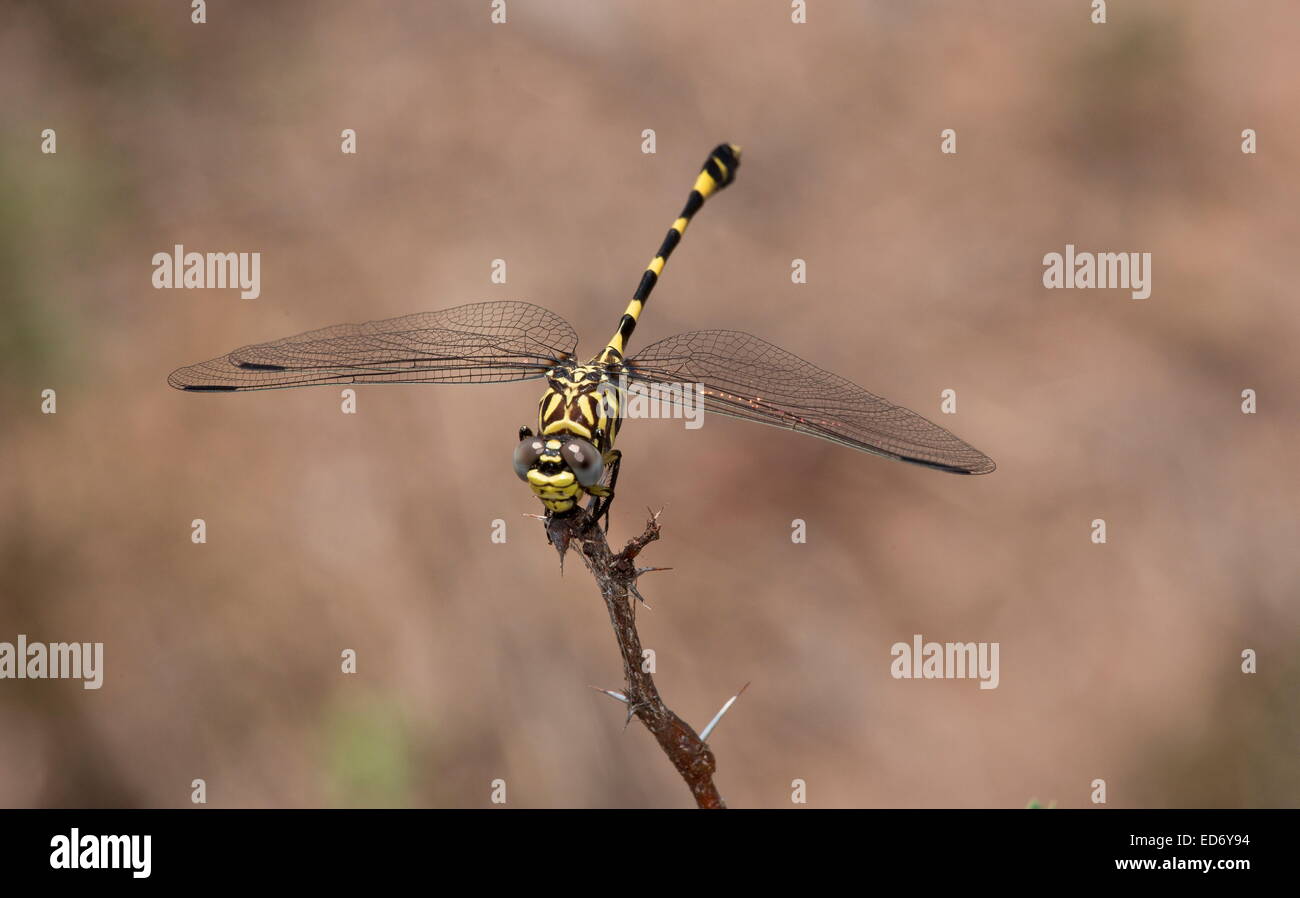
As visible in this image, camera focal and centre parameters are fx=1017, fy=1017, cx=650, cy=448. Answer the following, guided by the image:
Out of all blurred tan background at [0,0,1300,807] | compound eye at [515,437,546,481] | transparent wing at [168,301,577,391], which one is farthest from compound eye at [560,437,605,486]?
blurred tan background at [0,0,1300,807]

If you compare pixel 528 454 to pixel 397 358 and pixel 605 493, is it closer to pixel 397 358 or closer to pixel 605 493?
pixel 605 493

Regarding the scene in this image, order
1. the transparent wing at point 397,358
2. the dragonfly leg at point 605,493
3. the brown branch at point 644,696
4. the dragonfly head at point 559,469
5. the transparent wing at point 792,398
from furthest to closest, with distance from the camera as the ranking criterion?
the transparent wing at point 397,358 → the transparent wing at point 792,398 → the dragonfly leg at point 605,493 → the dragonfly head at point 559,469 → the brown branch at point 644,696

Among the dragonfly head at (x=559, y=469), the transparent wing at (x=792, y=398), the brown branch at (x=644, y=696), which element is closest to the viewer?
the brown branch at (x=644, y=696)

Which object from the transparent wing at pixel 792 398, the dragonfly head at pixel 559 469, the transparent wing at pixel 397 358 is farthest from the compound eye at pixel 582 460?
the transparent wing at pixel 397 358

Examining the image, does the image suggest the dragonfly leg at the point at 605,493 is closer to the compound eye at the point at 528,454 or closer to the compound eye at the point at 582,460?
the compound eye at the point at 582,460

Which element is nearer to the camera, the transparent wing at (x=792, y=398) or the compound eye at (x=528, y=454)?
the compound eye at (x=528, y=454)

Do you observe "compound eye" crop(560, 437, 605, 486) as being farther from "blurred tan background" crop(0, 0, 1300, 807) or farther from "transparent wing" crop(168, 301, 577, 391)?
"blurred tan background" crop(0, 0, 1300, 807)

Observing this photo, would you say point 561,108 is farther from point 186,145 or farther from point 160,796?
point 160,796
